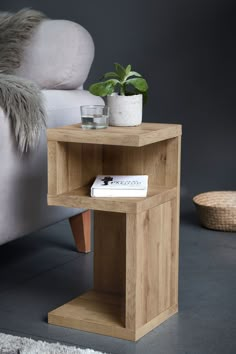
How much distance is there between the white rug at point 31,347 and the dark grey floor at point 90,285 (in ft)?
0.23

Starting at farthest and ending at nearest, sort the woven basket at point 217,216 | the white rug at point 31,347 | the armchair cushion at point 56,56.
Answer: the woven basket at point 217,216
the armchair cushion at point 56,56
the white rug at point 31,347

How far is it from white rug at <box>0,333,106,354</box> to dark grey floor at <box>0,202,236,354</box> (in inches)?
2.8

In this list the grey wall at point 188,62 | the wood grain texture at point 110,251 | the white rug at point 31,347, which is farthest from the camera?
the grey wall at point 188,62

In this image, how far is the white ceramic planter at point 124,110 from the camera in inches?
74.1

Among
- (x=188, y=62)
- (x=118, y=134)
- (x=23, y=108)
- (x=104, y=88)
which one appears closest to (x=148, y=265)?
(x=118, y=134)

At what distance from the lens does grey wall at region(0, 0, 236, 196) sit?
3.29m

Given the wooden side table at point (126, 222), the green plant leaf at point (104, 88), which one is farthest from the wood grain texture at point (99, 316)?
the green plant leaf at point (104, 88)

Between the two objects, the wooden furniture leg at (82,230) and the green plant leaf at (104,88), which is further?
the wooden furniture leg at (82,230)

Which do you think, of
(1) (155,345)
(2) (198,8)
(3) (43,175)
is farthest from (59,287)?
(2) (198,8)

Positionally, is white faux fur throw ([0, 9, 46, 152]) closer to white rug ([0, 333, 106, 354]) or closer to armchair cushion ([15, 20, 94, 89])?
armchair cushion ([15, 20, 94, 89])

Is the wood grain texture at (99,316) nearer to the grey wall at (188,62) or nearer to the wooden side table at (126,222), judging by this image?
the wooden side table at (126,222)

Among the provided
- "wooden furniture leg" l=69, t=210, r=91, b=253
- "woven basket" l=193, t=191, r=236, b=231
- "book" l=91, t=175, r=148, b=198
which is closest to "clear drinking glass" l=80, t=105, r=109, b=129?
"book" l=91, t=175, r=148, b=198

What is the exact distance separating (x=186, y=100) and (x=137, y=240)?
1706 millimetres

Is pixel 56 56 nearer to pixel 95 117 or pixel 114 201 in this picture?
pixel 95 117
